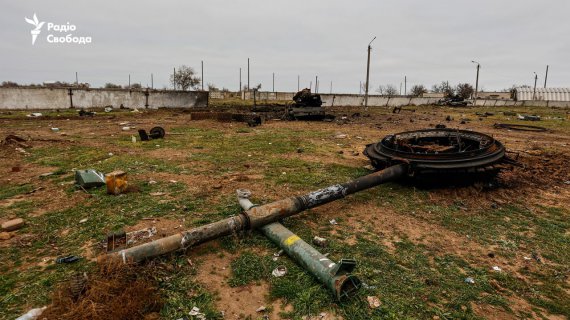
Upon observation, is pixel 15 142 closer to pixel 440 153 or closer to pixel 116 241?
pixel 116 241

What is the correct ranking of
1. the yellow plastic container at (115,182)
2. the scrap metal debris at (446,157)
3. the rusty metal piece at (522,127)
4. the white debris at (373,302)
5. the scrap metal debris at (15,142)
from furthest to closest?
the rusty metal piece at (522,127) < the scrap metal debris at (15,142) < the scrap metal debris at (446,157) < the yellow plastic container at (115,182) < the white debris at (373,302)

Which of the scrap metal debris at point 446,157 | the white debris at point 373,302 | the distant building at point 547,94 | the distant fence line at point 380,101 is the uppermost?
the distant building at point 547,94

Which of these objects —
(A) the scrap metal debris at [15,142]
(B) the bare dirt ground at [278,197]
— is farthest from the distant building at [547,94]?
(A) the scrap metal debris at [15,142]

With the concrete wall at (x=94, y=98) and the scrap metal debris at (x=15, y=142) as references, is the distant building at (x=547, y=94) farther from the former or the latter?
the scrap metal debris at (x=15, y=142)

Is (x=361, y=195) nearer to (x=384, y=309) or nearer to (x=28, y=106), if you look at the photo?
(x=384, y=309)

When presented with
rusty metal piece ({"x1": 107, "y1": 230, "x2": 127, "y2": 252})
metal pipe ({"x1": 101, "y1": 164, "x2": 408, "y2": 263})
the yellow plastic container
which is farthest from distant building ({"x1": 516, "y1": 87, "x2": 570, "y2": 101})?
rusty metal piece ({"x1": 107, "y1": 230, "x2": 127, "y2": 252})

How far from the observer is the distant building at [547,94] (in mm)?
42888

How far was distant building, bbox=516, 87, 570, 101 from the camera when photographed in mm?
42888

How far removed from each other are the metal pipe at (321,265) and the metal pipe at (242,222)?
213 mm

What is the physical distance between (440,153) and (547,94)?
5288 cm

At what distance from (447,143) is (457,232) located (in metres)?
3.29

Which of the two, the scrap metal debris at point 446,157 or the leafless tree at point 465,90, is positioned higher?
the leafless tree at point 465,90

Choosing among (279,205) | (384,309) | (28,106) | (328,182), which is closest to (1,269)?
(279,205)

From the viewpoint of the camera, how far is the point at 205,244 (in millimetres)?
2994
